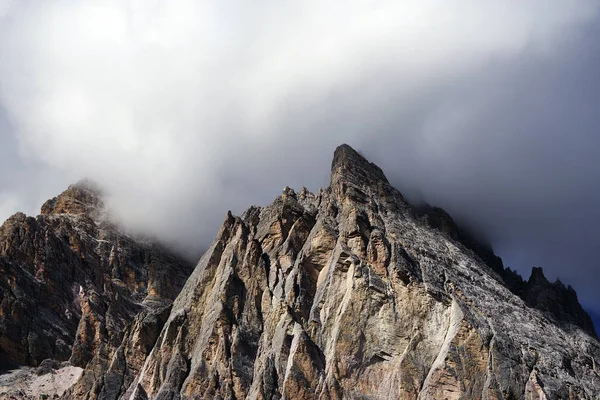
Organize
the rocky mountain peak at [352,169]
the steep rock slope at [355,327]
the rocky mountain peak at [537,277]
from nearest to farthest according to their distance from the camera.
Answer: the steep rock slope at [355,327] → the rocky mountain peak at [352,169] → the rocky mountain peak at [537,277]

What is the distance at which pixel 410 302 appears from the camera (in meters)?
97.2

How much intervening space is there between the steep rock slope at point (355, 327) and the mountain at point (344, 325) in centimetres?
19

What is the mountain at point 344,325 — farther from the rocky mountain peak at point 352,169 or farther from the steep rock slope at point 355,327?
the rocky mountain peak at point 352,169

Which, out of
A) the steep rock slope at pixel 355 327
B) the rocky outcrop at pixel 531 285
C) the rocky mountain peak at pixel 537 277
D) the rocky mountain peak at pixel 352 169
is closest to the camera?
the steep rock slope at pixel 355 327

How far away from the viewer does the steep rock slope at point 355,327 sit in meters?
89.5

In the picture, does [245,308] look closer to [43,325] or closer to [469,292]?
[469,292]

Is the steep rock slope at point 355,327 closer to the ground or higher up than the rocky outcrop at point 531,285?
closer to the ground

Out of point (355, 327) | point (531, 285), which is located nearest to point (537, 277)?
point (531, 285)

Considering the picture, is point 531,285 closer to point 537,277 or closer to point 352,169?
point 537,277

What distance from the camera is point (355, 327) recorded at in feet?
315

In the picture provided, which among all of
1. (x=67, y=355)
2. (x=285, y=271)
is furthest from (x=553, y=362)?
(x=67, y=355)

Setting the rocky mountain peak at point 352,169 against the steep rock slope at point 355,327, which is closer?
the steep rock slope at point 355,327

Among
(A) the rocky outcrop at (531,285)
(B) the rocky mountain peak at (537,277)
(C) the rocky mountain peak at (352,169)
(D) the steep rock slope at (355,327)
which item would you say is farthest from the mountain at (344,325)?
(B) the rocky mountain peak at (537,277)

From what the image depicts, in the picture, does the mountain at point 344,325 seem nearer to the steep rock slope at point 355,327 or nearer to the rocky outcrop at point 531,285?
the steep rock slope at point 355,327
